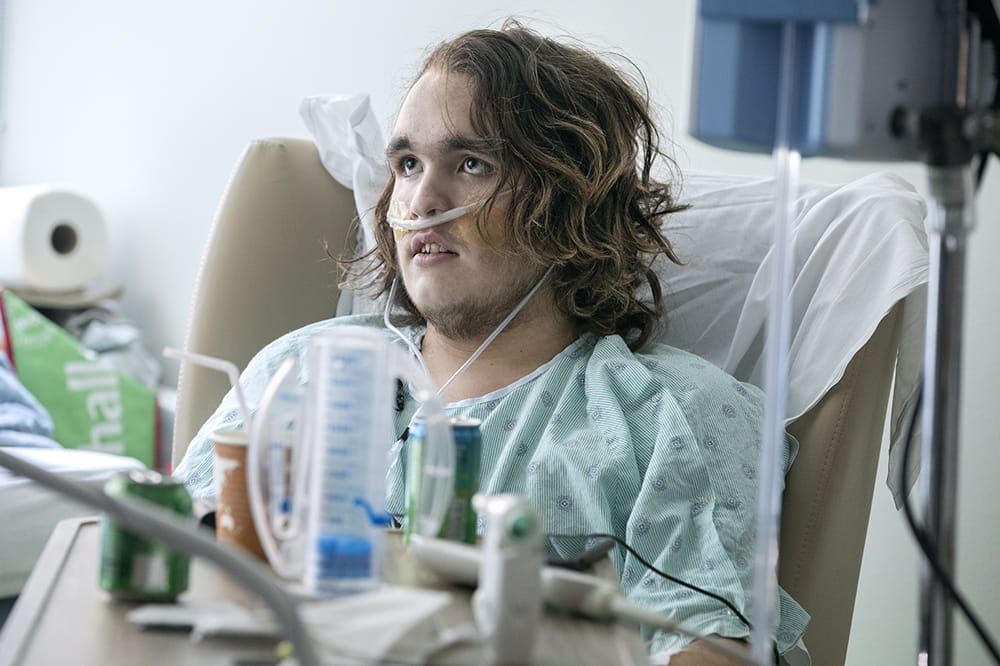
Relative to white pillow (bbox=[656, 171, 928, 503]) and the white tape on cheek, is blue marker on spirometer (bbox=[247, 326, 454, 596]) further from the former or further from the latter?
white pillow (bbox=[656, 171, 928, 503])

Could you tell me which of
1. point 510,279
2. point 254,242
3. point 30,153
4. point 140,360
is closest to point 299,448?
point 510,279

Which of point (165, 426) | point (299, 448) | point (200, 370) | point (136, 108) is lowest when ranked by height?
point (165, 426)

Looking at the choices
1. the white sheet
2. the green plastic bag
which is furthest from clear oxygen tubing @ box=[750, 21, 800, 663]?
the green plastic bag

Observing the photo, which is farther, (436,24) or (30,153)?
(30,153)

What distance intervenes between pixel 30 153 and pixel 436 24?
159 cm

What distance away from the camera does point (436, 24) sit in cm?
245

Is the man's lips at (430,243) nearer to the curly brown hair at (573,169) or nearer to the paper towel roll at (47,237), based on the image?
the curly brown hair at (573,169)

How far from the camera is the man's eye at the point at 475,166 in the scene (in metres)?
1.48

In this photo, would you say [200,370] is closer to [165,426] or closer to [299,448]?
[299,448]

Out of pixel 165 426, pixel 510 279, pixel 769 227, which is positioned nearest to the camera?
pixel 510 279

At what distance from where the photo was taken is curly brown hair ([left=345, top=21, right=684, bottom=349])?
148 cm

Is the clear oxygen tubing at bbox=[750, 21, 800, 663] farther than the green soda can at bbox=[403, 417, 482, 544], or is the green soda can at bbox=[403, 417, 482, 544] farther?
the green soda can at bbox=[403, 417, 482, 544]

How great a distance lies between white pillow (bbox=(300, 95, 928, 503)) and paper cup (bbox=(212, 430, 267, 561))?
2.63 feet

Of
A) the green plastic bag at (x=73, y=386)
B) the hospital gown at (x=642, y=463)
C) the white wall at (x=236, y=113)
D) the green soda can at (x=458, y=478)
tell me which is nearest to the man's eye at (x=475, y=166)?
the hospital gown at (x=642, y=463)
